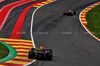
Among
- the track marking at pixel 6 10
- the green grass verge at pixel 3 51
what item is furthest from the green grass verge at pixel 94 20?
the green grass verge at pixel 3 51

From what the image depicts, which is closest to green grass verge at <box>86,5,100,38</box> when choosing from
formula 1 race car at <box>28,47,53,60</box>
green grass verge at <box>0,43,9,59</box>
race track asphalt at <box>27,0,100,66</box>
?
race track asphalt at <box>27,0,100,66</box>

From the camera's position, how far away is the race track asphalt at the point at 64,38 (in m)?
19.8

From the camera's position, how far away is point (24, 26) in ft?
107

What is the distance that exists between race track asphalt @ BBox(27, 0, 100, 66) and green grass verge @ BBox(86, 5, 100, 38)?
1398 mm

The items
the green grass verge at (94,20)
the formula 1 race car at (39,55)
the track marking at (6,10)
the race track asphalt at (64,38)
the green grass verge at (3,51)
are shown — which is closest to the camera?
the formula 1 race car at (39,55)

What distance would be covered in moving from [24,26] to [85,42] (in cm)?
917

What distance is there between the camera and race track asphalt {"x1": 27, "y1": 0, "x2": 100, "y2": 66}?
780 inches

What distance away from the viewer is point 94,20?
38625 mm

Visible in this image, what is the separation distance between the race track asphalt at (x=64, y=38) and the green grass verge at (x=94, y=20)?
1398 mm

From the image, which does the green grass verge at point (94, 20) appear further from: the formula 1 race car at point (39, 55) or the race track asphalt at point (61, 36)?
the formula 1 race car at point (39, 55)

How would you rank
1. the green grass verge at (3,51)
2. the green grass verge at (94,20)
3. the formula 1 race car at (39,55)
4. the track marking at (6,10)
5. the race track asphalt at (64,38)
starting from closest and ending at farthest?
the formula 1 race car at (39,55) → the race track asphalt at (64,38) → the green grass verge at (3,51) → the green grass verge at (94,20) → the track marking at (6,10)

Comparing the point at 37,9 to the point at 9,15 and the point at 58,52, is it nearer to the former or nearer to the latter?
the point at 9,15

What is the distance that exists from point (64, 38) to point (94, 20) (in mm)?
11616

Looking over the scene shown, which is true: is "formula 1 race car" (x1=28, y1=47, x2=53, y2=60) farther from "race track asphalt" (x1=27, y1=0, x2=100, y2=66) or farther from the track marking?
the track marking
